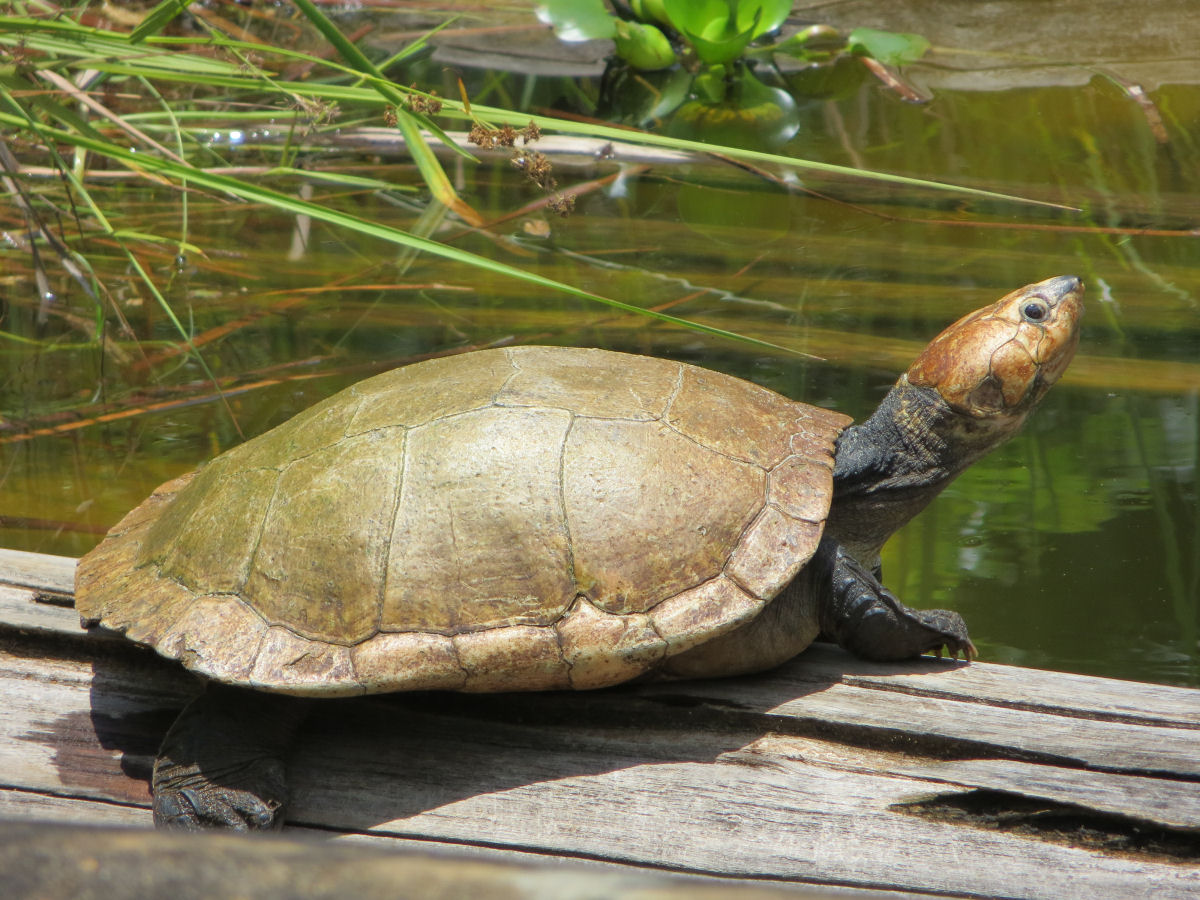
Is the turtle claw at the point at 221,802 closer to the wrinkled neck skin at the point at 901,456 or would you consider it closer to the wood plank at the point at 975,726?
the wood plank at the point at 975,726

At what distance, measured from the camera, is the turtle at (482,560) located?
196cm

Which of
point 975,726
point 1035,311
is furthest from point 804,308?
point 975,726

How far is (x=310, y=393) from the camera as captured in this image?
390 cm

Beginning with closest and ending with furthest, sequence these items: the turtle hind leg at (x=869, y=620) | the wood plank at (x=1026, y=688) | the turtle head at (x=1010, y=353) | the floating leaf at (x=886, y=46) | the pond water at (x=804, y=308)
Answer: the wood plank at (x=1026, y=688) < the turtle hind leg at (x=869, y=620) < the turtle head at (x=1010, y=353) < the pond water at (x=804, y=308) < the floating leaf at (x=886, y=46)

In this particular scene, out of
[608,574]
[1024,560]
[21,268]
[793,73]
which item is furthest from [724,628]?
[793,73]

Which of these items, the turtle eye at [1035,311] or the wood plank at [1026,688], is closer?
the wood plank at [1026,688]

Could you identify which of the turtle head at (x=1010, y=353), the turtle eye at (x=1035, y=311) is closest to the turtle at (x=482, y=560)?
the turtle head at (x=1010, y=353)

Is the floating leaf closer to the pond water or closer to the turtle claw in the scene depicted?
the pond water

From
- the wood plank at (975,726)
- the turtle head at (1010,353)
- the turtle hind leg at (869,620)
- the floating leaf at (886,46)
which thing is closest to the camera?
the wood plank at (975,726)

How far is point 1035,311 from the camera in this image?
8.08 feet

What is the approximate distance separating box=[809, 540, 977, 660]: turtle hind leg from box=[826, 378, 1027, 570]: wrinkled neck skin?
0.77 ft

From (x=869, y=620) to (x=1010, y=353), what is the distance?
75 centimetres

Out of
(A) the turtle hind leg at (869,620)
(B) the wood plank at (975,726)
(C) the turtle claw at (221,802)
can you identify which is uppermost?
(A) the turtle hind leg at (869,620)

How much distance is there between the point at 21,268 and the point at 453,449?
3746mm
